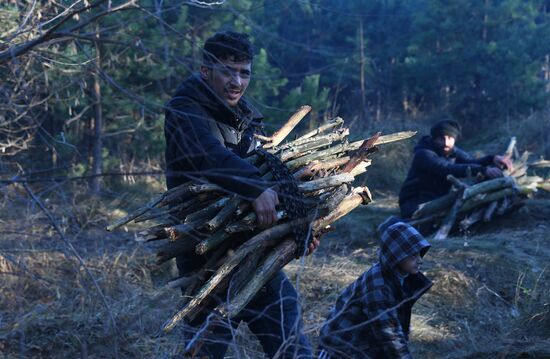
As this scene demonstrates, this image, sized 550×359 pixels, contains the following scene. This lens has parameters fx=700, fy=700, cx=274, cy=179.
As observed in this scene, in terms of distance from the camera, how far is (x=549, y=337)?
4.77 meters

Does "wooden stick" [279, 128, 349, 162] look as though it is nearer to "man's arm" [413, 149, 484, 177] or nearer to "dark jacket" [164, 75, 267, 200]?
"dark jacket" [164, 75, 267, 200]

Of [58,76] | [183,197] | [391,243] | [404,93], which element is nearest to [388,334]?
[391,243]

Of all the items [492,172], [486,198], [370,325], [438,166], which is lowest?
[486,198]

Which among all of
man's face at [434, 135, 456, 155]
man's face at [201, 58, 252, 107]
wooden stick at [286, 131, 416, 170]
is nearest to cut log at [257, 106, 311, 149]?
wooden stick at [286, 131, 416, 170]

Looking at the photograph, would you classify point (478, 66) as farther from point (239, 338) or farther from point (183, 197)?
point (183, 197)

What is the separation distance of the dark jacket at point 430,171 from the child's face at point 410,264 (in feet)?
15.9

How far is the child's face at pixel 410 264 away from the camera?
12.3 ft

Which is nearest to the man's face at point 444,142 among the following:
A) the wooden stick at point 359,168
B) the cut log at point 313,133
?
the cut log at point 313,133

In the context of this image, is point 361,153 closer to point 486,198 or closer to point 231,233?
point 231,233

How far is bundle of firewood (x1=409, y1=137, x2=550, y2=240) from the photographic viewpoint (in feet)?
28.6

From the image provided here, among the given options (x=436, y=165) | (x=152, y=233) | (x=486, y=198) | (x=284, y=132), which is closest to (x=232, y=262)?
(x=152, y=233)

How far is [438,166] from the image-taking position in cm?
848

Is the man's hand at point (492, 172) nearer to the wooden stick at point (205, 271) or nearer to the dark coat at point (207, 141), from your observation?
the dark coat at point (207, 141)

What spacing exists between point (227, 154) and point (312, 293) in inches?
129
